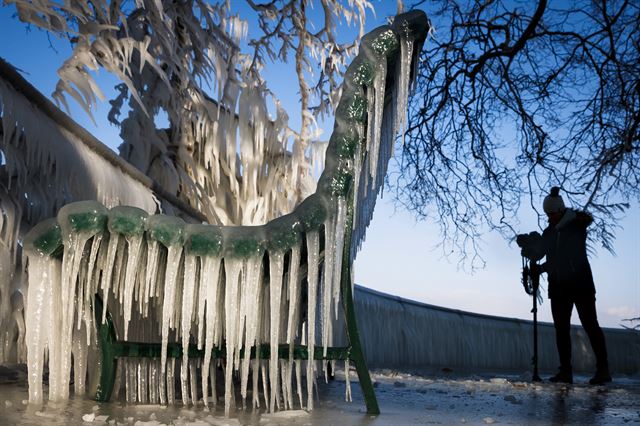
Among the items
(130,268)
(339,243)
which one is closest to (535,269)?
(339,243)

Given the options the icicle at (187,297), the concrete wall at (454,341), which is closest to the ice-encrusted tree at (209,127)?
the concrete wall at (454,341)

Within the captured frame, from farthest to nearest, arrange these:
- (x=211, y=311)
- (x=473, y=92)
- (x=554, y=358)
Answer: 1. (x=554, y=358)
2. (x=473, y=92)
3. (x=211, y=311)

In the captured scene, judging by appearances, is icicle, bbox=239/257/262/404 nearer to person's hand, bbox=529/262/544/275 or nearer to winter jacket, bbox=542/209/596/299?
winter jacket, bbox=542/209/596/299

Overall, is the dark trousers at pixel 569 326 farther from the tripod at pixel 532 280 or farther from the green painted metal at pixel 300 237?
the green painted metal at pixel 300 237

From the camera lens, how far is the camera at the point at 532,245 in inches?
212

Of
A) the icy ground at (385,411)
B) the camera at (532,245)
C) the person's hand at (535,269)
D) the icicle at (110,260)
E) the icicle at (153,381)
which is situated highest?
the camera at (532,245)

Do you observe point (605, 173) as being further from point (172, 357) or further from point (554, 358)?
point (172, 357)

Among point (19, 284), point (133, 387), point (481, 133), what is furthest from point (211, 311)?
point (481, 133)

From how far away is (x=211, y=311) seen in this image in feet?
6.77

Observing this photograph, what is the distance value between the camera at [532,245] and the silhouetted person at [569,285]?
0.55 ft

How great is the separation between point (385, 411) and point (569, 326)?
3247mm

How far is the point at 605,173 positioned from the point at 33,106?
499cm

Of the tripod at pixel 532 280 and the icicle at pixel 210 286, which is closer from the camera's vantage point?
the icicle at pixel 210 286

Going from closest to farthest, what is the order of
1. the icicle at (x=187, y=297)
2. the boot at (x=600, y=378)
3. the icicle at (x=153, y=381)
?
the icicle at (x=187, y=297), the icicle at (x=153, y=381), the boot at (x=600, y=378)
